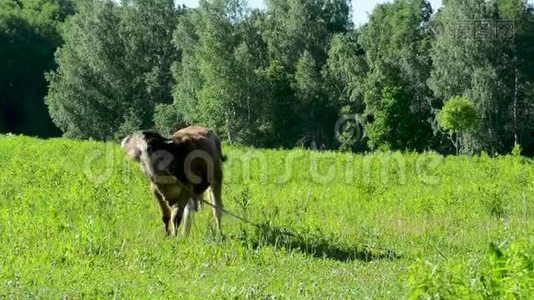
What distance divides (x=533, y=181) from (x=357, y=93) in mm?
47314

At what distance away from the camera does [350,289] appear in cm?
848

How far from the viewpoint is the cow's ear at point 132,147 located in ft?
38.5

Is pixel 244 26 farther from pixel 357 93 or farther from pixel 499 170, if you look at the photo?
pixel 499 170

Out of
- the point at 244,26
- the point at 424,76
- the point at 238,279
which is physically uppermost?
the point at 244,26

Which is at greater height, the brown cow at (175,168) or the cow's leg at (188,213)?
the brown cow at (175,168)

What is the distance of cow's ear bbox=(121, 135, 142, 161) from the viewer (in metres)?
11.7

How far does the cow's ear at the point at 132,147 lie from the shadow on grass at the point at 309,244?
1947 millimetres

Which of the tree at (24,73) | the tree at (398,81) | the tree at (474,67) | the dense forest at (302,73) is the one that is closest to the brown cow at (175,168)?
the dense forest at (302,73)

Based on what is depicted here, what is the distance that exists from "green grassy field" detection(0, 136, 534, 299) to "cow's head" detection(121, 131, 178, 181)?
97 cm

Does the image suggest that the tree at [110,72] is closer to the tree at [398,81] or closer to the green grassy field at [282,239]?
the tree at [398,81]

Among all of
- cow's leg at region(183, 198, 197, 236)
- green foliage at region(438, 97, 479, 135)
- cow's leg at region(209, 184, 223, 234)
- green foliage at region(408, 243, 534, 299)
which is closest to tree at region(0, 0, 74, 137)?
green foliage at region(438, 97, 479, 135)

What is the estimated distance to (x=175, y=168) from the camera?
12.0 metres

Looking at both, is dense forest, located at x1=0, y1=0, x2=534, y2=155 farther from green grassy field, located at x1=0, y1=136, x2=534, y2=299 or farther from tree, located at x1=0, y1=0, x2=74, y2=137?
green grassy field, located at x1=0, y1=136, x2=534, y2=299

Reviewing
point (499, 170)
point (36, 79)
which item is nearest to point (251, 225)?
point (499, 170)
